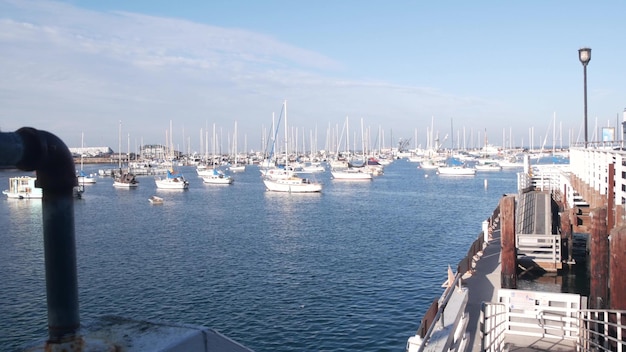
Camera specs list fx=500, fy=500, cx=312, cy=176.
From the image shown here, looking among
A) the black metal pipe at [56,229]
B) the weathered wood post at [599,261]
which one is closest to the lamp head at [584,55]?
the weathered wood post at [599,261]

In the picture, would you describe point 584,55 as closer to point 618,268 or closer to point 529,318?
point 618,268

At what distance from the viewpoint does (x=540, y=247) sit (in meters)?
18.4

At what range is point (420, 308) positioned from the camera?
2022 centimetres

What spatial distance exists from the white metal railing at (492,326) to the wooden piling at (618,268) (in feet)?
6.61

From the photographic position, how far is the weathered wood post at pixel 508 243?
596 inches

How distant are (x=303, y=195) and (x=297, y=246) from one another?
38055 mm

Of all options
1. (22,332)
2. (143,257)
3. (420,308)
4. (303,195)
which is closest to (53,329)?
(22,332)

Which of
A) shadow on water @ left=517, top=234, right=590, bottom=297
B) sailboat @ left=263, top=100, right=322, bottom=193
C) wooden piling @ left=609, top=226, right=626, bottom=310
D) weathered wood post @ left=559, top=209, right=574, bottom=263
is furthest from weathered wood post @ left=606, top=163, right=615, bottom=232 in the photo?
sailboat @ left=263, top=100, right=322, bottom=193

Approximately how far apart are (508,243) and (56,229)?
1421 centimetres

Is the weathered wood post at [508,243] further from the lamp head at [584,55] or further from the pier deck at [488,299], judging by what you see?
the lamp head at [584,55]

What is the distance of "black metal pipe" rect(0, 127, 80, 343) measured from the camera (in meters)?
3.41

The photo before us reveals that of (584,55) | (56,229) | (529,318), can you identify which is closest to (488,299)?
(529,318)

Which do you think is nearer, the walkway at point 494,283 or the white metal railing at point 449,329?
the white metal railing at point 449,329

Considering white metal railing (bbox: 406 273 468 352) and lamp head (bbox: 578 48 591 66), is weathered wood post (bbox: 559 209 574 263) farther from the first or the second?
white metal railing (bbox: 406 273 468 352)
